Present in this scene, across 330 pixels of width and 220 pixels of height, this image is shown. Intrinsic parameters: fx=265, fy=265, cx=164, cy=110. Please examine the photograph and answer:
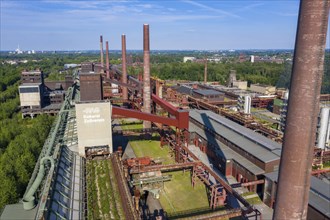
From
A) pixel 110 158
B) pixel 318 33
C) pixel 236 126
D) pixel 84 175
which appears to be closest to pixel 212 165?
pixel 236 126

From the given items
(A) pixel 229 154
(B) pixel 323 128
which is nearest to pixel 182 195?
(A) pixel 229 154

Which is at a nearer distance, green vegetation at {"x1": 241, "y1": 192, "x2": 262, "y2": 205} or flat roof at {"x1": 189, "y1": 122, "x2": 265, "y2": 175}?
green vegetation at {"x1": 241, "y1": 192, "x2": 262, "y2": 205}

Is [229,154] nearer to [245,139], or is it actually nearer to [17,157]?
[245,139]

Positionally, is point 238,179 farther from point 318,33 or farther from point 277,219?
point 318,33

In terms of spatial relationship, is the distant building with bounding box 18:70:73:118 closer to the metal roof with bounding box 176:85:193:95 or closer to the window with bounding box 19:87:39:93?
the window with bounding box 19:87:39:93

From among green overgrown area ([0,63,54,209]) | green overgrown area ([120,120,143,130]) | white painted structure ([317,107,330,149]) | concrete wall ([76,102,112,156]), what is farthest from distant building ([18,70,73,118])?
white painted structure ([317,107,330,149])
